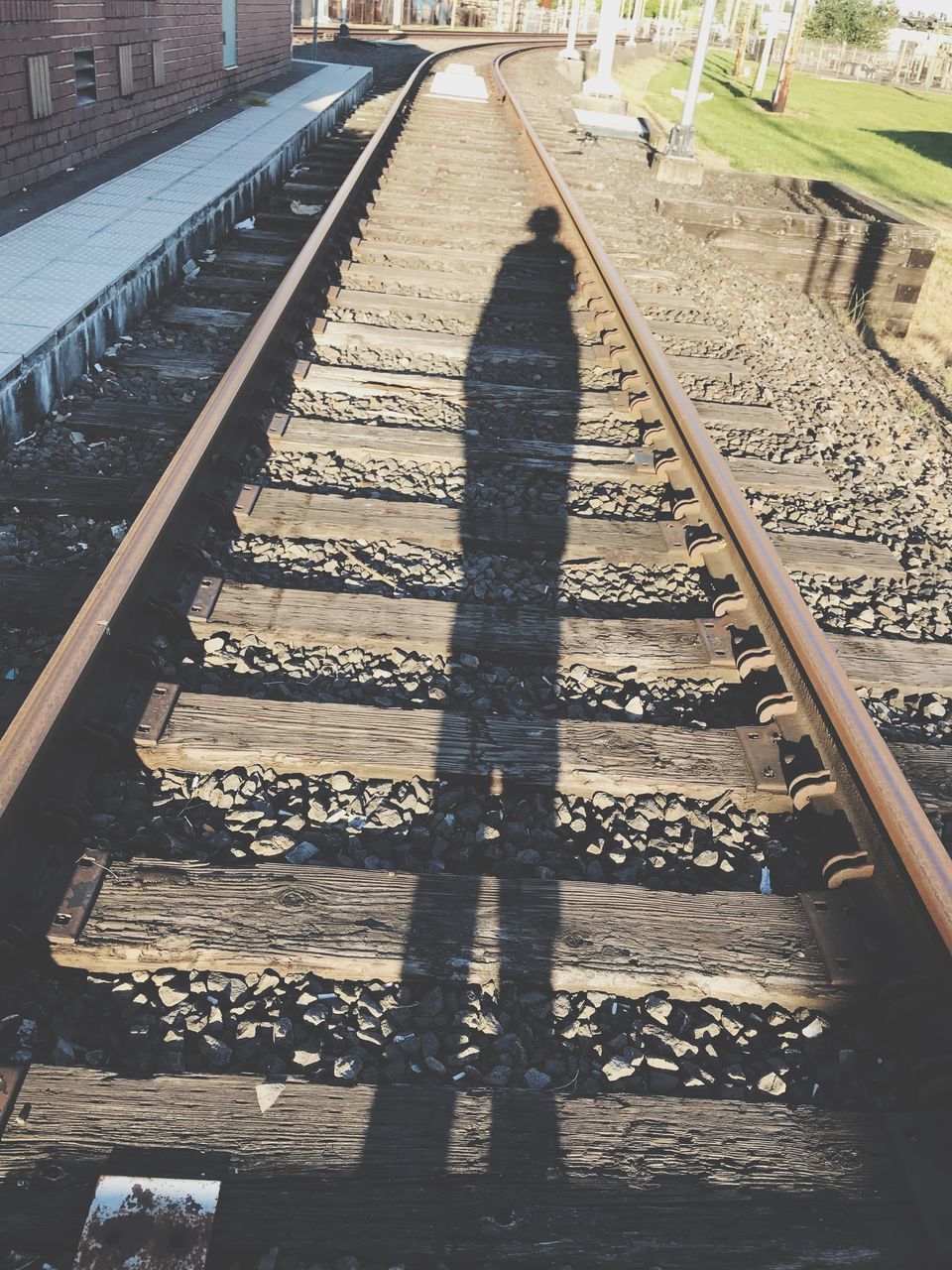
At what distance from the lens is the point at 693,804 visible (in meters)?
2.51

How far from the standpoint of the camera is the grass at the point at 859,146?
10.6 meters

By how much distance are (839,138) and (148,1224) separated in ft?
95.3

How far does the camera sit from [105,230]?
6.28 m

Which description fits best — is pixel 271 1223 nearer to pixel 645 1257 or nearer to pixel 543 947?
pixel 645 1257

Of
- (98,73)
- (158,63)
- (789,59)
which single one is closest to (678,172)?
(158,63)

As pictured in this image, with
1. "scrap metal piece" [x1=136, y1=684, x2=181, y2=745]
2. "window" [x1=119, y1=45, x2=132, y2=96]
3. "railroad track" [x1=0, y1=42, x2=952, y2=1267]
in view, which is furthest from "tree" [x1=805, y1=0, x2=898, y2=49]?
"scrap metal piece" [x1=136, y1=684, x2=181, y2=745]

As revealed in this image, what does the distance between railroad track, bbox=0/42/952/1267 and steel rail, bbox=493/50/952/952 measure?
0.04ft

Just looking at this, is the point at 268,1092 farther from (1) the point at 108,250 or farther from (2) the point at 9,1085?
(1) the point at 108,250

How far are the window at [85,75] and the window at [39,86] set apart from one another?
798mm

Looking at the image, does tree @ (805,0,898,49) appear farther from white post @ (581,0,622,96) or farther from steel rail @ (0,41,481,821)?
steel rail @ (0,41,481,821)

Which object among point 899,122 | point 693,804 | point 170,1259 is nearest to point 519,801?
point 693,804

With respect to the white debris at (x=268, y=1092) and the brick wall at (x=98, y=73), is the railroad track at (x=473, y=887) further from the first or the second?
the brick wall at (x=98, y=73)

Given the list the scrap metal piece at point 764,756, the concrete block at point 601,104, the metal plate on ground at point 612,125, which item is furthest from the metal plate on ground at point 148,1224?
the concrete block at point 601,104

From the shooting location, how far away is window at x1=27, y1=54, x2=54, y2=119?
24.2 ft
